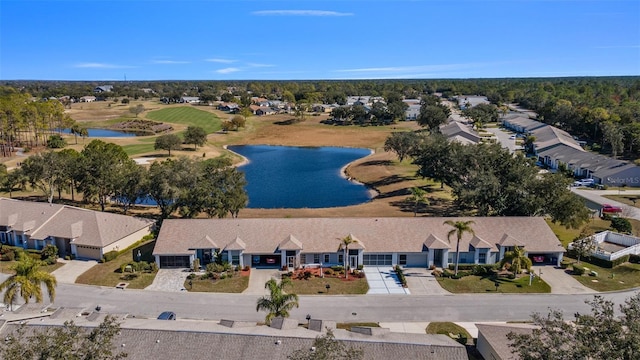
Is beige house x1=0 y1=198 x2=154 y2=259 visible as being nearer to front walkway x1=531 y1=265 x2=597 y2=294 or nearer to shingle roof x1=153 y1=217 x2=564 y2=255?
shingle roof x1=153 y1=217 x2=564 y2=255

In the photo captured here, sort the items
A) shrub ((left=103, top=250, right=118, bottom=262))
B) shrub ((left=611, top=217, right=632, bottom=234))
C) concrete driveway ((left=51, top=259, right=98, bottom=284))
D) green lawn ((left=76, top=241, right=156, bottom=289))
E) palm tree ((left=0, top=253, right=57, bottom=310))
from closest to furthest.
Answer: palm tree ((left=0, top=253, right=57, bottom=310)) → green lawn ((left=76, top=241, right=156, bottom=289)) → concrete driveway ((left=51, top=259, right=98, bottom=284)) → shrub ((left=103, top=250, right=118, bottom=262)) → shrub ((left=611, top=217, right=632, bottom=234))

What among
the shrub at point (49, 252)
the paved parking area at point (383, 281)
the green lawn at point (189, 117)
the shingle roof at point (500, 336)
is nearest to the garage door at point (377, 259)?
the paved parking area at point (383, 281)

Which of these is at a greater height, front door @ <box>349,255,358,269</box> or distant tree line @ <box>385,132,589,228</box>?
distant tree line @ <box>385,132,589,228</box>

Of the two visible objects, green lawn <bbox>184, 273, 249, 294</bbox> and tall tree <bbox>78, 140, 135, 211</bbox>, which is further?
tall tree <bbox>78, 140, 135, 211</bbox>

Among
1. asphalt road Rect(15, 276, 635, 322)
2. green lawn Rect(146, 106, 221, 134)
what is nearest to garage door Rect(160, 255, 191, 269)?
asphalt road Rect(15, 276, 635, 322)

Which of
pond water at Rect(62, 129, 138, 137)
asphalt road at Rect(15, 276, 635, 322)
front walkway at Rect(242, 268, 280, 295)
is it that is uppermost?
pond water at Rect(62, 129, 138, 137)

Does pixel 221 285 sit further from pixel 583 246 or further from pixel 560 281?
pixel 583 246

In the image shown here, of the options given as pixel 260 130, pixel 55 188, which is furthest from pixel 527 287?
pixel 260 130

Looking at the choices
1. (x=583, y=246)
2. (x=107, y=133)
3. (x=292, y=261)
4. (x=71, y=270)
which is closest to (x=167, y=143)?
(x=107, y=133)
